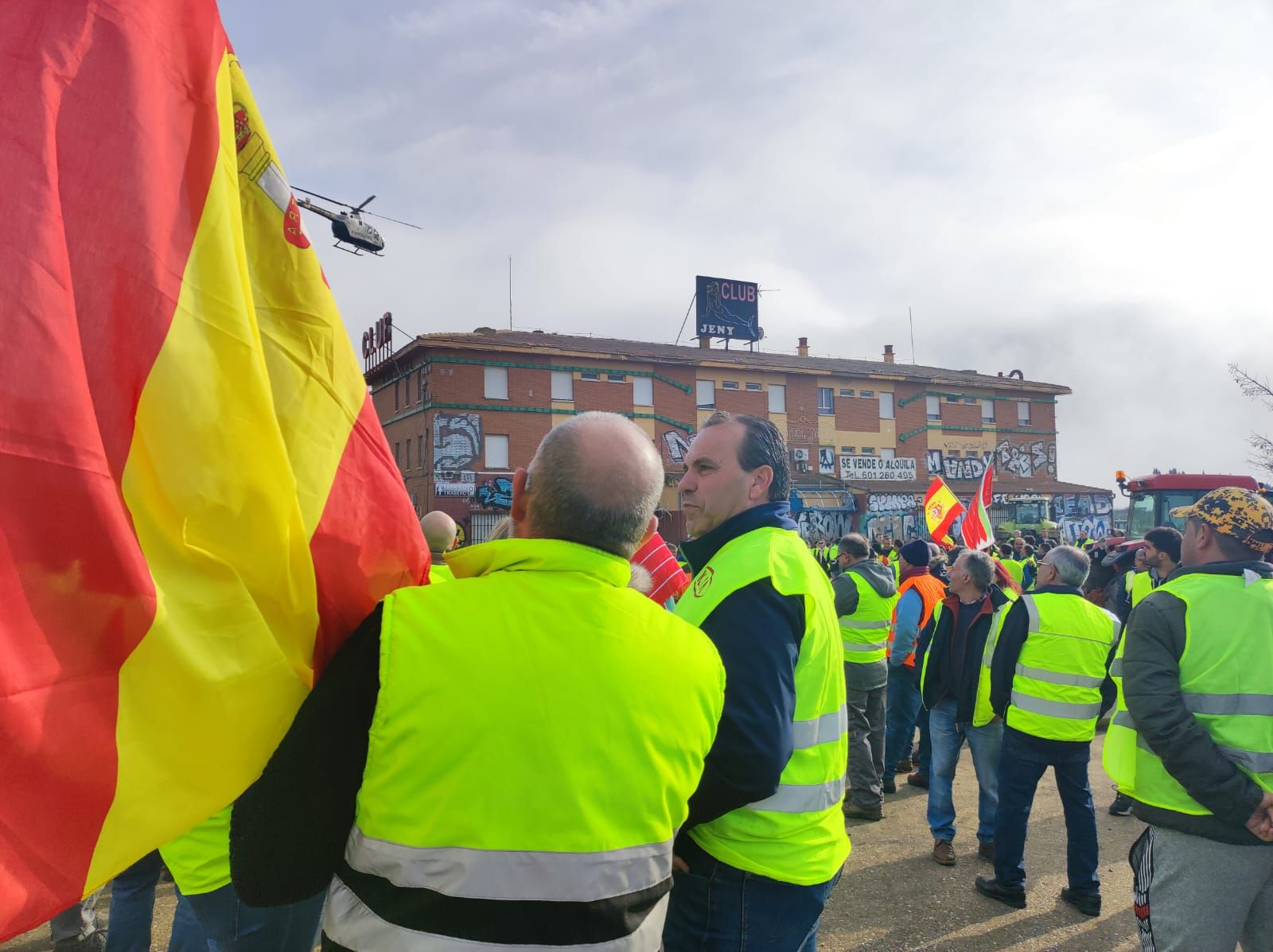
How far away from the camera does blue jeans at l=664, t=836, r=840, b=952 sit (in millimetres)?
2387

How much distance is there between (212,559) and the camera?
4.59ft

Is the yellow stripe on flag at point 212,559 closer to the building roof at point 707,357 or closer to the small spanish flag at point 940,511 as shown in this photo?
the small spanish flag at point 940,511

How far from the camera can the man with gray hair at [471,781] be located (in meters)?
1.51

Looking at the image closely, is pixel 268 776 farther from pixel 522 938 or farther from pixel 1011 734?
pixel 1011 734

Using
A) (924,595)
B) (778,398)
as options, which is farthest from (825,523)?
(924,595)

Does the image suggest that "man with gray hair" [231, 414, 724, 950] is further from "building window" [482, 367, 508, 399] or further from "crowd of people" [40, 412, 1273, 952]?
"building window" [482, 367, 508, 399]

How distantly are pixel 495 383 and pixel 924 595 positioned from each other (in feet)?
91.0

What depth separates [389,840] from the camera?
152cm

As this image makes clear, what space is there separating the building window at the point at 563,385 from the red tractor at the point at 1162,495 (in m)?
22.2

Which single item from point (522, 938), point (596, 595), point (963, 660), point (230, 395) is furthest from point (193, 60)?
point (963, 660)

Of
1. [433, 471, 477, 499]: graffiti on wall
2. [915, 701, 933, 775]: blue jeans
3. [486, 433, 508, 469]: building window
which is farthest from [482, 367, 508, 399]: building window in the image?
[915, 701, 933, 775]: blue jeans

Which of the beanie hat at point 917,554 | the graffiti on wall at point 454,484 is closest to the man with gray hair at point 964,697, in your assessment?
the beanie hat at point 917,554

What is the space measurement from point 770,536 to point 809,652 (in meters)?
0.39

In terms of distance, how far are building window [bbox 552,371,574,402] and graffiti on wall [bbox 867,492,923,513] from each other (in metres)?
15.1
